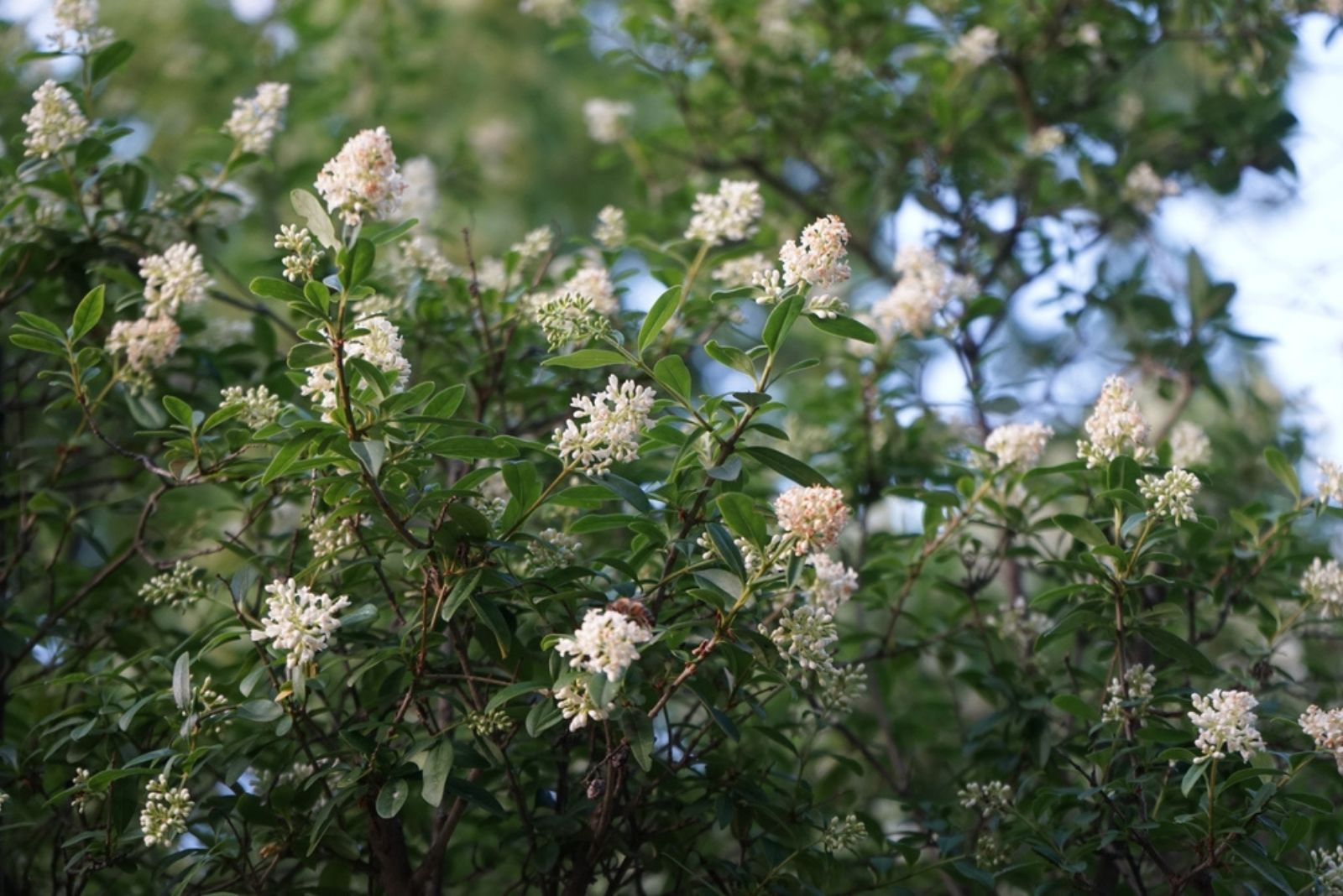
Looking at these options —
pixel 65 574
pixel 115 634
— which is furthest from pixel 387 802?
pixel 65 574

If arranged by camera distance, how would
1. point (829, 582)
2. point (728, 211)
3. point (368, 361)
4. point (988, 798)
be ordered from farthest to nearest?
point (728, 211), point (988, 798), point (829, 582), point (368, 361)

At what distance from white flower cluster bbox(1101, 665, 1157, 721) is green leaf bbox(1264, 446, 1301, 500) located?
1.73 ft

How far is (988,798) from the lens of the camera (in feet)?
8.04

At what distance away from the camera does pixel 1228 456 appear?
13.2 feet

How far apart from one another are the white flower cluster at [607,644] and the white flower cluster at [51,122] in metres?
1.57

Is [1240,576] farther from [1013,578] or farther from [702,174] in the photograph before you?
[702,174]

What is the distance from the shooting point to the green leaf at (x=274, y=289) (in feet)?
6.15

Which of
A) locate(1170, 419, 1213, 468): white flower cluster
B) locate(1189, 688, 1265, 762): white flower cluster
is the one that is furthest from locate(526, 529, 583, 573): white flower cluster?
locate(1170, 419, 1213, 468): white flower cluster

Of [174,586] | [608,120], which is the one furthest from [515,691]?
[608,120]

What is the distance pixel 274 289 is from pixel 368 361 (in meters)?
0.17

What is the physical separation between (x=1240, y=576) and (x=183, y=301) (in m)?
2.15

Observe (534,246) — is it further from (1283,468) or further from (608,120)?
(1283,468)

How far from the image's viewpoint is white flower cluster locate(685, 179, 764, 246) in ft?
8.73

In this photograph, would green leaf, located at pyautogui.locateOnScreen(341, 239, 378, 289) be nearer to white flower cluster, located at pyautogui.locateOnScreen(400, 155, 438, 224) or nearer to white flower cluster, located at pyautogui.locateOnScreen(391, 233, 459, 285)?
white flower cluster, located at pyautogui.locateOnScreen(391, 233, 459, 285)
